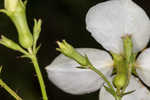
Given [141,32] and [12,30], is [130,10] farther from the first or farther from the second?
[12,30]

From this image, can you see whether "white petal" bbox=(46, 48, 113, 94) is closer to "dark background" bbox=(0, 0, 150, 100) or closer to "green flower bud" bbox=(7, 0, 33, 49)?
"green flower bud" bbox=(7, 0, 33, 49)

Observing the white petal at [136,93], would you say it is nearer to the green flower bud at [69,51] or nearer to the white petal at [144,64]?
the white petal at [144,64]

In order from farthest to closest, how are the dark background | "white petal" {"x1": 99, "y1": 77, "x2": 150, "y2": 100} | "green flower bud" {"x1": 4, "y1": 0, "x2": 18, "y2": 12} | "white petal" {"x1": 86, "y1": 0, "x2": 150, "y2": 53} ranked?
the dark background
"white petal" {"x1": 99, "y1": 77, "x2": 150, "y2": 100}
"white petal" {"x1": 86, "y1": 0, "x2": 150, "y2": 53}
"green flower bud" {"x1": 4, "y1": 0, "x2": 18, "y2": 12}

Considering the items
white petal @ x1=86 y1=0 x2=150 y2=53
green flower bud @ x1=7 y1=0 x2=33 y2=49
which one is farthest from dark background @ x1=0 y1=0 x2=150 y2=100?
green flower bud @ x1=7 y1=0 x2=33 y2=49

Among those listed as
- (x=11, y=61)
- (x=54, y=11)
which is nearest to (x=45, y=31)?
(x=54, y=11)

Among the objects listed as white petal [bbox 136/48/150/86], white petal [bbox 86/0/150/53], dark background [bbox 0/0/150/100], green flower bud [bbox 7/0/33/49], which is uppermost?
green flower bud [bbox 7/0/33/49]

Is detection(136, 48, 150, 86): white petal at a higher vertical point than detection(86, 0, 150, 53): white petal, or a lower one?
lower

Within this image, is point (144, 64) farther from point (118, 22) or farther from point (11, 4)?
point (11, 4)
